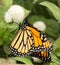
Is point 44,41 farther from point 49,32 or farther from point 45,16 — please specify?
point 45,16

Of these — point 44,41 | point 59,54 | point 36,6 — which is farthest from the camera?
point 36,6

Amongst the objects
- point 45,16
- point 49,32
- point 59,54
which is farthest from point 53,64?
point 45,16

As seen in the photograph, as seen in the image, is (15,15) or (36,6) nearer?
(15,15)

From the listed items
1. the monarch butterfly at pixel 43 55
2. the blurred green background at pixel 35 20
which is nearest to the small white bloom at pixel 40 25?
A: the blurred green background at pixel 35 20

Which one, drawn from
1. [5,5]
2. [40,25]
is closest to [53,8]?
[40,25]

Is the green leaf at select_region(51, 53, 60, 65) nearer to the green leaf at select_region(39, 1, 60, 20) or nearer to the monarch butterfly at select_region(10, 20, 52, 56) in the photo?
the monarch butterfly at select_region(10, 20, 52, 56)

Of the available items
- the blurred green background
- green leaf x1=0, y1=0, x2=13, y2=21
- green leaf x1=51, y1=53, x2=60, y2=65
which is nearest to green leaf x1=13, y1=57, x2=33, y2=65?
the blurred green background

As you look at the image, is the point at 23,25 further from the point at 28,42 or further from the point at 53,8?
the point at 53,8
